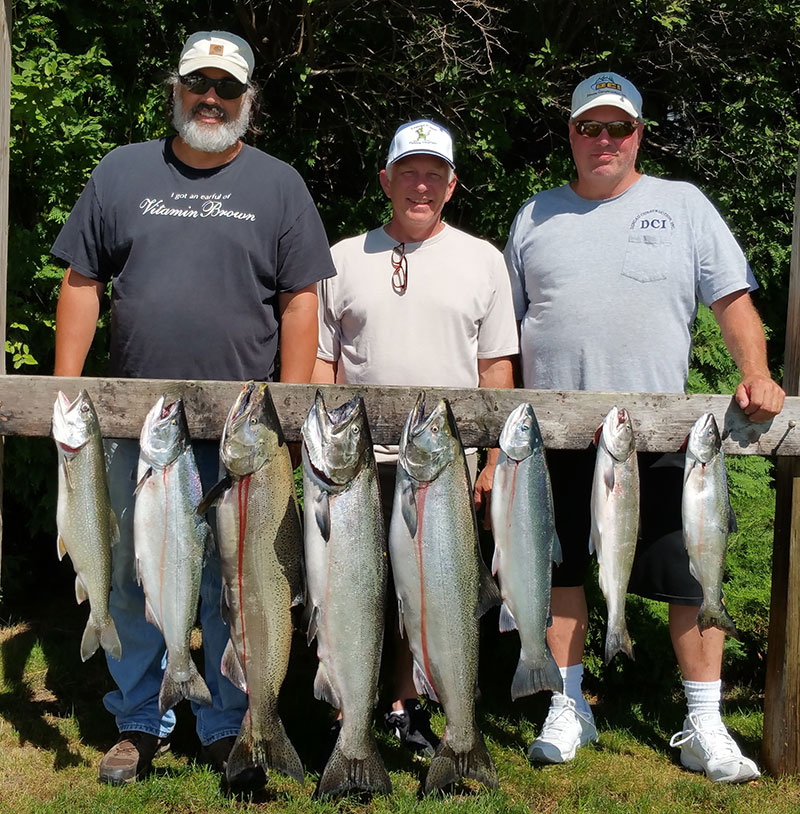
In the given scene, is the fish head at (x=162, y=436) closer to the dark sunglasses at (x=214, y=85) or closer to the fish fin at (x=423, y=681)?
the fish fin at (x=423, y=681)

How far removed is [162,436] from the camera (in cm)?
327

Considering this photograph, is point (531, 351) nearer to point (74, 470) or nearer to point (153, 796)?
point (74, 470)

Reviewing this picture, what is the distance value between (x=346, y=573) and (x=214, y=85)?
78.8 inches

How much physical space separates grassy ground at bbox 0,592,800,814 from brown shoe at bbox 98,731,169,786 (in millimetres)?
51

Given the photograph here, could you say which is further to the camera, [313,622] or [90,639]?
[90,639]

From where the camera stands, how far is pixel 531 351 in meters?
4.13

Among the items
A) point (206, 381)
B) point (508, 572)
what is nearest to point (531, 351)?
point (508, 572)

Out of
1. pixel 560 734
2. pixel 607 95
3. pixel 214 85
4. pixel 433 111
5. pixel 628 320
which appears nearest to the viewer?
pixel 214 85

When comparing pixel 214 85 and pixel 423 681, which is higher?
pixel 214 85

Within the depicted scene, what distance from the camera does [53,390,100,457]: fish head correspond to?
3.30 meters

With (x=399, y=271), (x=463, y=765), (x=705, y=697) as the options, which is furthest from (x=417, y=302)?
(x=705, y=697)

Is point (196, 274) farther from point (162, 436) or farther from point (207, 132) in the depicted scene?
point (162, 436)

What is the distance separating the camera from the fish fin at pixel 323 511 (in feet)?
10.5

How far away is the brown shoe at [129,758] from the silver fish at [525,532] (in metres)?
1.64
